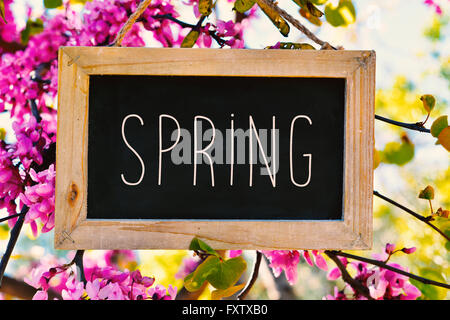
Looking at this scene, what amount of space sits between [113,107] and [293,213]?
353 millimetres

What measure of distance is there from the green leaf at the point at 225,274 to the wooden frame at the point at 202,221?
3 cm

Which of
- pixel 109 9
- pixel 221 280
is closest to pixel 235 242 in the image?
pixel 221 280

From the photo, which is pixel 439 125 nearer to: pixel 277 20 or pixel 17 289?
pixel 277 20

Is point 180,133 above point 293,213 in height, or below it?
above

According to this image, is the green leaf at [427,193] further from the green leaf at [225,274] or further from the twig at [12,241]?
the twig at [12,241]

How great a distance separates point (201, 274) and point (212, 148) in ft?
0.68

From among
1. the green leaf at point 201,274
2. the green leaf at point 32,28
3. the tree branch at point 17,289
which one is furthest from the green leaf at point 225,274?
the green leaf at point 32,28

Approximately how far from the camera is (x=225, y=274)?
2.39ft

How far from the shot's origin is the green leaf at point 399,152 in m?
1.13

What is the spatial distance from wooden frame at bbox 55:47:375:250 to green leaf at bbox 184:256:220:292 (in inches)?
1.3

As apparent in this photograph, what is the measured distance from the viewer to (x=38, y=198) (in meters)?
0.81

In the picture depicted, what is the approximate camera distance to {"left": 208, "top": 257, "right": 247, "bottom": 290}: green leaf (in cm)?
73

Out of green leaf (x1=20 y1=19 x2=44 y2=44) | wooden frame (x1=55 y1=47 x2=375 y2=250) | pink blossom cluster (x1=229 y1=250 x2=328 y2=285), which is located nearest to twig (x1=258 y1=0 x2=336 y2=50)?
wooden frame (x1=55 y1=47 x2=375 y2=250)
